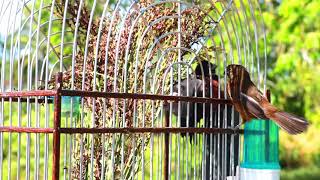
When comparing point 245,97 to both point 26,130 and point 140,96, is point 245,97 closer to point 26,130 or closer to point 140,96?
point 140,96

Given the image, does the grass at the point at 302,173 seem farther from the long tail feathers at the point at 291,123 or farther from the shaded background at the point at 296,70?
the long tail feathers at the point at 291,123

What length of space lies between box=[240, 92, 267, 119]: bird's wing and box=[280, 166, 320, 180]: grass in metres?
8.96

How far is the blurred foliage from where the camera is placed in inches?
344

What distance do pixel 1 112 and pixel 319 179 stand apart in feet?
31.7

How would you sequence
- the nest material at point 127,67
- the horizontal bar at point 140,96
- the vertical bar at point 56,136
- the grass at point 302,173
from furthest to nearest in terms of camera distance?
1. the grass at point 302,173
2. the nest material at point 127,67
3. the horizontal bar at point 140,96
4. the vertical bar at point 56,136

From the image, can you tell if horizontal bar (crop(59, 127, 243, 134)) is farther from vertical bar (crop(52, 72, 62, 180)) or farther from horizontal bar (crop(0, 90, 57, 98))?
horizontal bar (crop(0, 90, 57, 98))

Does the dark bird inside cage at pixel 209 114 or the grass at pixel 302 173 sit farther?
the grass at pixel 302 173

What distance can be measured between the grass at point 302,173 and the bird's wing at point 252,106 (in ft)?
29.4

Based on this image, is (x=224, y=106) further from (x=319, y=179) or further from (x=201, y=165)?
(x=319, y=179)

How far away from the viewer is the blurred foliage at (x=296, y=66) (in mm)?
8727

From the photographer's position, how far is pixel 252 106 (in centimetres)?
455

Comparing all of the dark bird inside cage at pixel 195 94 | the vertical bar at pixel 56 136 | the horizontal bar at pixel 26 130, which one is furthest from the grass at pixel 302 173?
the vertical bar at pixel 56 136

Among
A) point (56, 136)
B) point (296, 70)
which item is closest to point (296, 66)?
point (296, 70)

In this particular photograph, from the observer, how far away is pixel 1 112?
4328 mm
